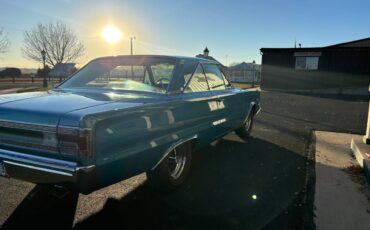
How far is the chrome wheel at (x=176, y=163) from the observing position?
12.8 ft

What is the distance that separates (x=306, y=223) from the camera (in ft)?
10.2

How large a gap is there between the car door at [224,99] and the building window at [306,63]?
19628mm

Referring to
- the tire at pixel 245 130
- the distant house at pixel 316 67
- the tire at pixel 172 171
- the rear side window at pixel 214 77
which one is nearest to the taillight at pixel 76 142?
the tire at pixel 172 171

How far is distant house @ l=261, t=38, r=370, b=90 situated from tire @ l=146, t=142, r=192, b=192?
2155cm

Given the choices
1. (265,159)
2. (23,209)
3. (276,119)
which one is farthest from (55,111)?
(276,119)

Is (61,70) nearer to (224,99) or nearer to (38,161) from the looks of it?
(224,99)

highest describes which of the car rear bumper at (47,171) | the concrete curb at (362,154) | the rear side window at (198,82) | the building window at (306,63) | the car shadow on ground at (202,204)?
the building window at (306,63)

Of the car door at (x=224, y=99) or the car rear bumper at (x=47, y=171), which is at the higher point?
the car door at (x=224, y=99)

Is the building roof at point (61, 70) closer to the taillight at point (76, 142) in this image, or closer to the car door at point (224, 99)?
the car door at point (224, 99)

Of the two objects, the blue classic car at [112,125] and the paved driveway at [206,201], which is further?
the paved driveway at [206,201]

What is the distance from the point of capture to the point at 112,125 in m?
2.62

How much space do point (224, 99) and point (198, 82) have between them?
2.34 ft

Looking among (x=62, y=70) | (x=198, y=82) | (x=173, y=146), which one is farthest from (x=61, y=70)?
(x=173, y=146)

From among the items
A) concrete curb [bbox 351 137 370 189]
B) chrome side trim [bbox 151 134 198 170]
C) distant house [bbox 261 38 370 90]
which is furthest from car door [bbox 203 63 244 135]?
distant house [bbox 261 38 370 90]
